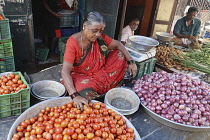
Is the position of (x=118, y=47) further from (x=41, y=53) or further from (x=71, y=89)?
(x=41, y=53)

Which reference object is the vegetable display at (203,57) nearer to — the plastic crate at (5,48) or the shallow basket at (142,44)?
the shallow basket at (142,44)

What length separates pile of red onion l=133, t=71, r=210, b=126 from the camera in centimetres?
230

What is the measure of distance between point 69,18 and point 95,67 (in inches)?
102

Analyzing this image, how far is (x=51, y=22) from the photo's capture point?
15.7 feet

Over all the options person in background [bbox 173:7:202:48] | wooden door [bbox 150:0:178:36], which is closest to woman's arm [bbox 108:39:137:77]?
person in background [bbox 173:7:202:48]

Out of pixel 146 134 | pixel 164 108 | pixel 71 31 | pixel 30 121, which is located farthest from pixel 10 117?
pixel 71 31

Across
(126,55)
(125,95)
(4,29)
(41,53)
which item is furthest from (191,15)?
(4,29)

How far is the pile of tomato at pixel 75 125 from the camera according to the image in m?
1.71

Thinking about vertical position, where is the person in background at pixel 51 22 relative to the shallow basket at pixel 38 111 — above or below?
above

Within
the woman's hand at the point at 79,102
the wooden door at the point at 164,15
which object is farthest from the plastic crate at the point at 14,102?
the wooden door at the point at 164,15

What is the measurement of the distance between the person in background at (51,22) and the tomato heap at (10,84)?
2612mm

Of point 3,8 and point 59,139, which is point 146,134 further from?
point 3,8

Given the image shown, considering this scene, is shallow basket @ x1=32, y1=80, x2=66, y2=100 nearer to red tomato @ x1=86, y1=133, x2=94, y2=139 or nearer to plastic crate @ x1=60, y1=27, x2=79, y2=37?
red tomato @ x1=86, y1=133, x2=94, y2=139

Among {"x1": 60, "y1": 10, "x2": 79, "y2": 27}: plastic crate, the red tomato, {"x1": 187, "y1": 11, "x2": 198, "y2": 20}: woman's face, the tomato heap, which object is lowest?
the red tomato
